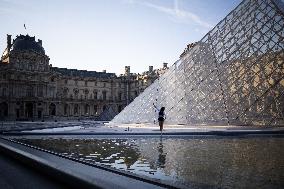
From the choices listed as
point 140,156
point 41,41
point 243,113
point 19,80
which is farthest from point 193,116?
point 41,41

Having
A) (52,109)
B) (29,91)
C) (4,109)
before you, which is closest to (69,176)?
(4,109)

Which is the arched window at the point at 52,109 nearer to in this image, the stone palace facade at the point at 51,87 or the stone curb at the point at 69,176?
the stone palace facade at the point at 51,87

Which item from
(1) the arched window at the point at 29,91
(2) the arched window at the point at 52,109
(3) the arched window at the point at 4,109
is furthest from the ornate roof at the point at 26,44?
(2) the arched window at the point at 52,109

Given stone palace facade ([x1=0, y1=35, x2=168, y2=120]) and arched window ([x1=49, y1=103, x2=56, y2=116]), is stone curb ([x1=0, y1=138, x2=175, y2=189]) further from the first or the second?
arched window ([x1=49, y1=103, x2=56, y2=116])

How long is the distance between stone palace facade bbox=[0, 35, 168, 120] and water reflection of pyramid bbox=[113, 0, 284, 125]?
22.5 m

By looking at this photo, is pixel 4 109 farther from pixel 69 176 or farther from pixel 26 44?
pixel 69 176

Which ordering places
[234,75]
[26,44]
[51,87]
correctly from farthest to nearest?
[51,87] → [26,44] → [234,75]

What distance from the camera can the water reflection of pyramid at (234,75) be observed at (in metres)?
17.0

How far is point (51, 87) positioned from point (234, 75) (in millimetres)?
47175

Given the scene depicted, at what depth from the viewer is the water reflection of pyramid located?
17016 millimetres

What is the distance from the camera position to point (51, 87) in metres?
60.6

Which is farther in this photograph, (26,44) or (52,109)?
(52,109)

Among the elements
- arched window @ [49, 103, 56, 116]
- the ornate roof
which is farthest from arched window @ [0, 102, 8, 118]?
the ornate roof

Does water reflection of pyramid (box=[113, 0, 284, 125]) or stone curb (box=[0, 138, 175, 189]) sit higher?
water reflection of pyramid (box=[113, 0, 284, 125])
